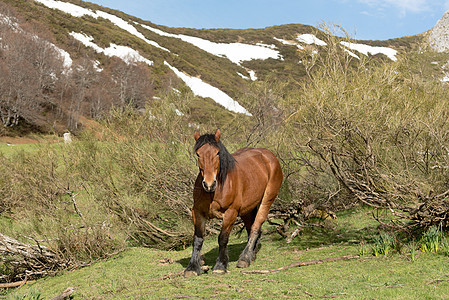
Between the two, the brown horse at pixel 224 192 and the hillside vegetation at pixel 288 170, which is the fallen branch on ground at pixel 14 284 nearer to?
the hillside vegetation at pixel 288 170

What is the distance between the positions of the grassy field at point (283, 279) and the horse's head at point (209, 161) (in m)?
1.27

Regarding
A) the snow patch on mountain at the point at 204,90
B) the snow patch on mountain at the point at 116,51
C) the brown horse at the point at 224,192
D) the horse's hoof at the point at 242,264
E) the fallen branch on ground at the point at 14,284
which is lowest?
the fallen branch on ground at the point at 14,284

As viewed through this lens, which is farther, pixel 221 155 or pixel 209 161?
pixel 221 155

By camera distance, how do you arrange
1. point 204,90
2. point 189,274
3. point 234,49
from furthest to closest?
1. point 234,49
2. point 204,90
3. point 189,274

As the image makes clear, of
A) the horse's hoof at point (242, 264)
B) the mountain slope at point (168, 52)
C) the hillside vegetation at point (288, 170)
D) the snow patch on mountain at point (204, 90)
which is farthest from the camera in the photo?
the snow patch on mountain at point (204, 90)

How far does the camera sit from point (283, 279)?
14.4 ft

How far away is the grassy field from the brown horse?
411mm

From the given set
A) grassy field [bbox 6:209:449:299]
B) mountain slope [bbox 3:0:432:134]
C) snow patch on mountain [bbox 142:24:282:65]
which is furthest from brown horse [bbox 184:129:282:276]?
snow patch on mountain [bbox 142:24:282:65]

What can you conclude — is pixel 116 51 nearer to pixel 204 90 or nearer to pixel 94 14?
pixel 204 90

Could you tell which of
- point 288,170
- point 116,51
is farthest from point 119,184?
point 116,51

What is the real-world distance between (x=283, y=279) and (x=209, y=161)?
6.30 feet

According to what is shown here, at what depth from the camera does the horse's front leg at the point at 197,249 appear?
458 cm

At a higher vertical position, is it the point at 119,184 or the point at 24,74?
the point at 24,74

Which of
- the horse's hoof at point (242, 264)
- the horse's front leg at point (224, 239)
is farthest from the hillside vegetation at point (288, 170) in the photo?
the horse's hoof at point (242, 264)
